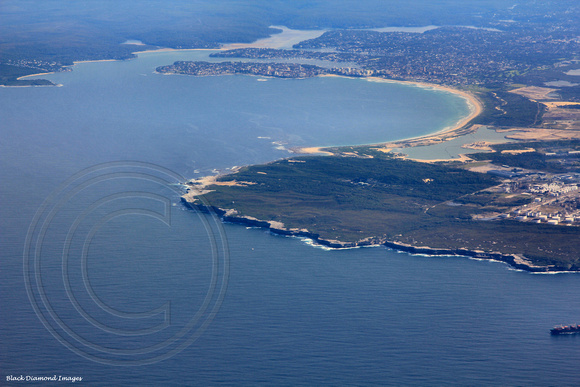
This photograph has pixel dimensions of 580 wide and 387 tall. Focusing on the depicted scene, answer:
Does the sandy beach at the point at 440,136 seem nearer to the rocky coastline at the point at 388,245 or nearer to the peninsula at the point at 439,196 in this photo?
the peninsula at the point at 439,196

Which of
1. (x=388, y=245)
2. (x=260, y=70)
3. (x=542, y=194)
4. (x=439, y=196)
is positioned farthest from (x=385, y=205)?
(x=260, y=70)

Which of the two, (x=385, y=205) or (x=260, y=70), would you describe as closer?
(x=385, y=205)

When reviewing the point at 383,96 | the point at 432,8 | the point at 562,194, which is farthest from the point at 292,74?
the point at 432,8

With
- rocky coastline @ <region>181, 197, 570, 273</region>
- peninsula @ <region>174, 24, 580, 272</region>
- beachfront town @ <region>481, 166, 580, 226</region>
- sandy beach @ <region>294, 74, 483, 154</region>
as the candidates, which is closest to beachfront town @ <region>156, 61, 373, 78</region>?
sandy beach @ <region>294, 74, 483, 154</region>

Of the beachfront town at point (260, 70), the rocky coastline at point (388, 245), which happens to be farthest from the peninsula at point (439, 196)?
the beachfront town at point (260, 70)

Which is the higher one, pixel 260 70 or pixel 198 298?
pixel 260 70

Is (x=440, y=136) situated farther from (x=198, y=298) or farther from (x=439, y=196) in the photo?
(x=198, y=298)

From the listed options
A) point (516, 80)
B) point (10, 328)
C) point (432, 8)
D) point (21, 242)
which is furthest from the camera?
point (432, 8)

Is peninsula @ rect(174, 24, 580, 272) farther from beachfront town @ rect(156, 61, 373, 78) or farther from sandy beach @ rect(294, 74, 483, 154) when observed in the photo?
beachfront town @ rect(156, 61, 373, 78)

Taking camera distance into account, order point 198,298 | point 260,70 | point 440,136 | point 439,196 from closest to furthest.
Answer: point 198,298 < point 439,196 < point 440,136 < point 260,70

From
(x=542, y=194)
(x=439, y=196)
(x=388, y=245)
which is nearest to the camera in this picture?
(x=388, y=245)

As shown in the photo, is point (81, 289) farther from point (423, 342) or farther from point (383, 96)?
point (383, 96)
